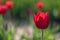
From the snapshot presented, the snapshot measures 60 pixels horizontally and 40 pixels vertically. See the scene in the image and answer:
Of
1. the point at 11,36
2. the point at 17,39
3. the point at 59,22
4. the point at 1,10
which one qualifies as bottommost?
the point at 59,22

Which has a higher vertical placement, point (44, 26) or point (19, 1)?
point (44, 26)

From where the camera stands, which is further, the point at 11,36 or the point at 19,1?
the point at 19,1

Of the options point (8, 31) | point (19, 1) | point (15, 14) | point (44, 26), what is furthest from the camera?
point (19, 1)

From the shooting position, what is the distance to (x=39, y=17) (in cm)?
92

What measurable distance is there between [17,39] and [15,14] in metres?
1.00

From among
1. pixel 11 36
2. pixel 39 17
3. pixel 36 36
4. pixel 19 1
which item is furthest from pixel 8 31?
pixel 19 1

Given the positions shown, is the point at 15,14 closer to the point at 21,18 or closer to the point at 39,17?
the point at 21,18

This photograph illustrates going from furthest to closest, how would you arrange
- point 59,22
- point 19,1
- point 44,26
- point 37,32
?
point 19,1 → point 59,22 → point 37,32 → point 44,26

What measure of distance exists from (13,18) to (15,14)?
95mm

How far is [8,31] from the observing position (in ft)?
4.10

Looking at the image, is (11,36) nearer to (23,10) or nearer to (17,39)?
(17,39)

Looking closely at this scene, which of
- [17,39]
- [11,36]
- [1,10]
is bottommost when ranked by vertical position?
[17,39]

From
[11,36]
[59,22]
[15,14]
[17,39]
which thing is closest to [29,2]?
[15,14]

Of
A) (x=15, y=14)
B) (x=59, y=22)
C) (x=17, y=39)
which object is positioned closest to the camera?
(x=17, y=39)
